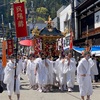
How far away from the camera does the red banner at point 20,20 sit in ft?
38.5

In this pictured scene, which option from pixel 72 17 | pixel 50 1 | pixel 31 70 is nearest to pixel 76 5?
pixel 72 17

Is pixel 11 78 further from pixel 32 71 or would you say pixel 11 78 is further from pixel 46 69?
pixel 32 71

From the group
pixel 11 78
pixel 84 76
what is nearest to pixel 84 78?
pixel 84 76

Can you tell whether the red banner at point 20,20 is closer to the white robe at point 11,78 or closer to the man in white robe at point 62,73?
the white robe at point 11,78

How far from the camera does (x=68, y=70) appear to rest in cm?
1439

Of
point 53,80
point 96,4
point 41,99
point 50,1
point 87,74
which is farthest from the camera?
point 50,1

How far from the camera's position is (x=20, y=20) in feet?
41.1

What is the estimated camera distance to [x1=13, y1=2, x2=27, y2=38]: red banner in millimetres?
11727

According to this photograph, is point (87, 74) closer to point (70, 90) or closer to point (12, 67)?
point (12, 67)

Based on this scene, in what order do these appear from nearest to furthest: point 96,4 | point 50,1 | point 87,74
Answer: point 87,74, point 96,4, point 50,1

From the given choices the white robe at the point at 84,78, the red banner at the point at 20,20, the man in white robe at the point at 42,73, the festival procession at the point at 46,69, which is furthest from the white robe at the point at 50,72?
the white robe at the point at 84,78

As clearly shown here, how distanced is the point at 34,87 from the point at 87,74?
5.37m

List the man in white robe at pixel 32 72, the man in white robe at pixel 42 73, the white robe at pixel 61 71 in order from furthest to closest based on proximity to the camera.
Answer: the man in white robe at pixel 32 72, the white robe at pixel 61 71, the man in white robe at pixel 42 73

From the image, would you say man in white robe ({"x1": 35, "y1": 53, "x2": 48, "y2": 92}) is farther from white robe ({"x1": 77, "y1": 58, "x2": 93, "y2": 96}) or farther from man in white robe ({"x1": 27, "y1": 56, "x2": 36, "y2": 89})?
white robe ({"x1": 77, "y1": 58, "x2": 93, "y2": 96})
